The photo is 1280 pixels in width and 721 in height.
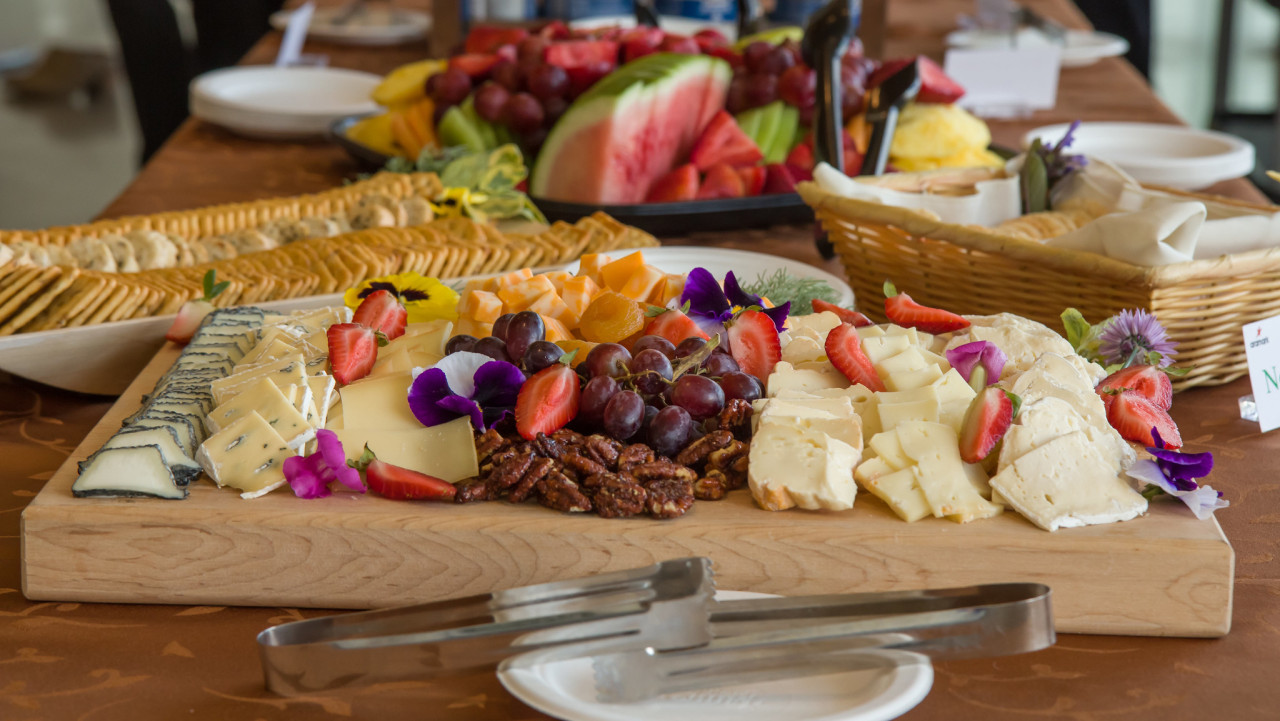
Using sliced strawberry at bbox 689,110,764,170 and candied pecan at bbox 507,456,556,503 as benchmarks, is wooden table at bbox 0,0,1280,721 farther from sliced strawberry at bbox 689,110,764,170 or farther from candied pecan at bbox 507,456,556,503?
sliced strawberry at bbox 689,110,764,170

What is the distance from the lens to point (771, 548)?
84 cm

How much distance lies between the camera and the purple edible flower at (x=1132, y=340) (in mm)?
1040

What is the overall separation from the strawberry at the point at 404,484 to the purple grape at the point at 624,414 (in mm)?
131

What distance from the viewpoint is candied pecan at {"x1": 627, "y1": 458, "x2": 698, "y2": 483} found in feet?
2.89

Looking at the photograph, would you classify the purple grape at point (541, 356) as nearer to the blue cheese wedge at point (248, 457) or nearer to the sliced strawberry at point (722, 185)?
the blue cheese wedge at point (248, 457)

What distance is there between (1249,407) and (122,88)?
750cm

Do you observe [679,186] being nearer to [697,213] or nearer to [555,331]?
[697,213]

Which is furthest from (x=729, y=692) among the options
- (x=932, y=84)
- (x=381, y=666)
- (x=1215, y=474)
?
(x=932, y=84)

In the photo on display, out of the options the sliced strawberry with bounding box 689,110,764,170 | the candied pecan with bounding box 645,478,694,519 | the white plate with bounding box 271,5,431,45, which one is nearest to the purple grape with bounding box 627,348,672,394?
the candied pecan with bounding box 645,478,694,519

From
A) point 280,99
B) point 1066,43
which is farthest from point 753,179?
point 1066,43

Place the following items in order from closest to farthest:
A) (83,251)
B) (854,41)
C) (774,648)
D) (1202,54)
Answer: (774,648)
(83,251)
(854,41)
(1202,54)

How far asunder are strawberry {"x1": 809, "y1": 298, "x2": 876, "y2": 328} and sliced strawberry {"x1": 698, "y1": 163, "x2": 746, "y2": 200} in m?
0.68

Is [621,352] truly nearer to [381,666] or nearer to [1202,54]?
[381,666]

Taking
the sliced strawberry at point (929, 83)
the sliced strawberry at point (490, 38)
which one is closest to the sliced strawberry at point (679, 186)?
the sliced strawberry at point (929, 83)
